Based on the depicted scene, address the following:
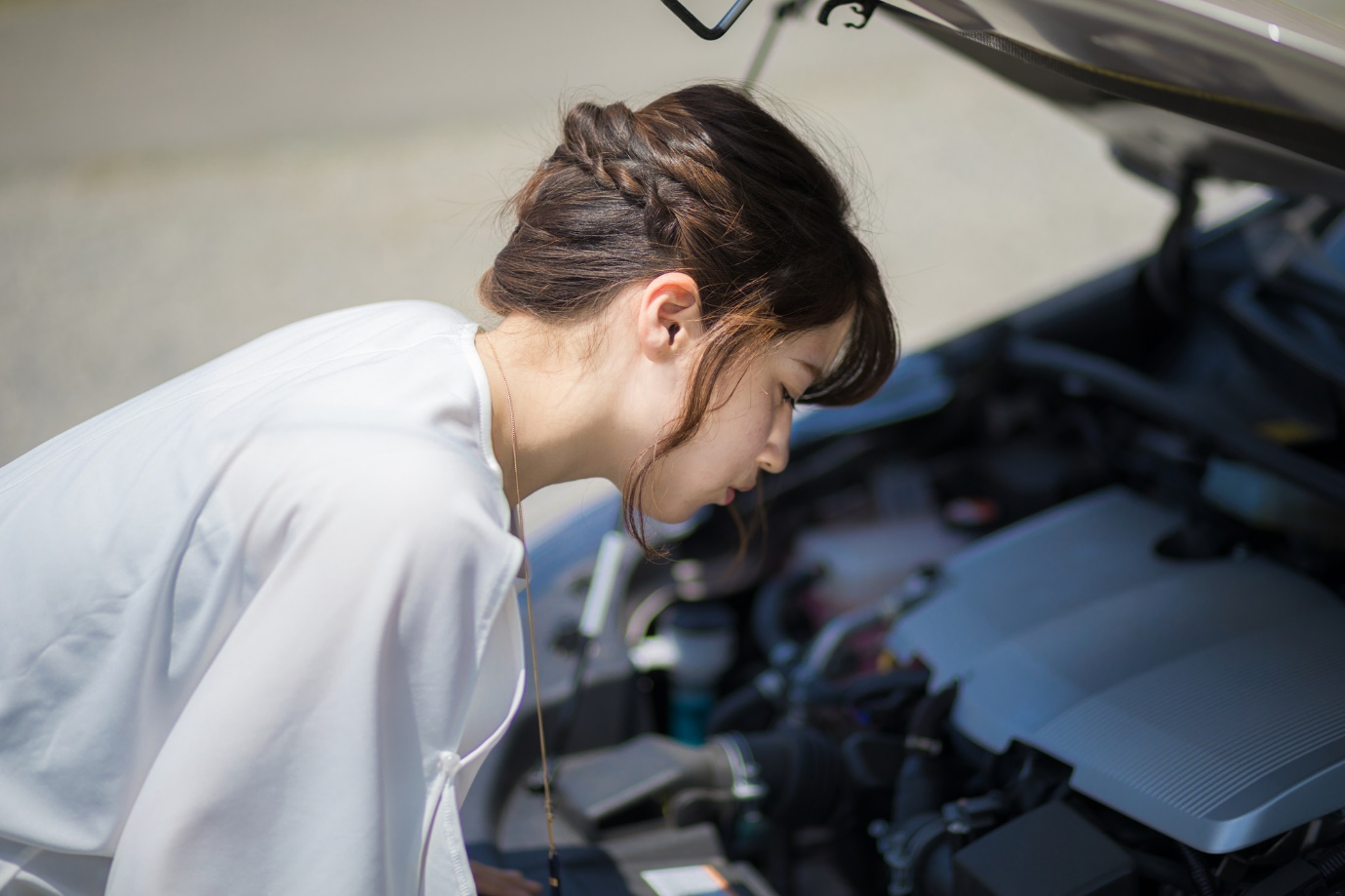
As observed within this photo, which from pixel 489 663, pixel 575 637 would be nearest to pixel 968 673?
pixel 575 637

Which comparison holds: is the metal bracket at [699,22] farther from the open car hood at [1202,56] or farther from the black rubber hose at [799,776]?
the black rubber hose at [799,776]

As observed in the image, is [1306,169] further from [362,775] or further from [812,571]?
[362,775]

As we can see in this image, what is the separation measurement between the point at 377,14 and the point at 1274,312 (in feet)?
16.3

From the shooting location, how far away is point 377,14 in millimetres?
5469

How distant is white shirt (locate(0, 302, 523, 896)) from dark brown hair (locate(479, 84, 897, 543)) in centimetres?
16

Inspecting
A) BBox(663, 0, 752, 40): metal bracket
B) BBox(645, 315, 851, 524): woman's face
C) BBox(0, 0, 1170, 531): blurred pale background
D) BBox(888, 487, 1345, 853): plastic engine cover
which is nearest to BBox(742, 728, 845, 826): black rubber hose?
BBox(888, 487, 1345, 853): plastic engine cover

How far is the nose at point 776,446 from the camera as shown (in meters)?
1.11

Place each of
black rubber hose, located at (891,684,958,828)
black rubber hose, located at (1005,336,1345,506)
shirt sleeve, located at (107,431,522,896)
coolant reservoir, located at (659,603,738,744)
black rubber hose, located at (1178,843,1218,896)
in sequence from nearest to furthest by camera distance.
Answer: shirt sleeve, located at (107,431,522,896)
black rubber hose, located at (1178,843,1218,896)
black rubber hose, located at (891,684,958,828)
black rubber hose, located at (1005,336,1345,506)
coolant reservoir, located at (659,603,738,744)

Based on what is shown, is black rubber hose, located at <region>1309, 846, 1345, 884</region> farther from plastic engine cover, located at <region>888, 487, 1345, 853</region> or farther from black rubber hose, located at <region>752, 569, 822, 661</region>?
black rubber hose, located at <region>752, 569, 822, 661</region>

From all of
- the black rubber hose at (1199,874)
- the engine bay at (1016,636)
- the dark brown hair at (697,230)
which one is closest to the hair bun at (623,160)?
the dark brown hair at (697,230)

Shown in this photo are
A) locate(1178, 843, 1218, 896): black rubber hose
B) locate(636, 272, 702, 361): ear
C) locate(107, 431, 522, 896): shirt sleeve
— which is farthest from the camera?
locate(1178, 843, 1218, 896): black rubber hose

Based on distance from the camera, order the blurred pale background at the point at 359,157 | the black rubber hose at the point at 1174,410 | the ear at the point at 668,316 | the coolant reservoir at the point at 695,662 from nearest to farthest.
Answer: the ear at the point at 668,316
the black rubber hose at the point at 1174,410
the coolant reservoir at the point at 695,662
the blurred pale background at the point at 359,157

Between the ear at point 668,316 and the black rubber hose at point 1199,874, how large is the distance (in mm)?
753

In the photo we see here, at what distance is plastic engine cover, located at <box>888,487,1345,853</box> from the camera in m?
1.08
